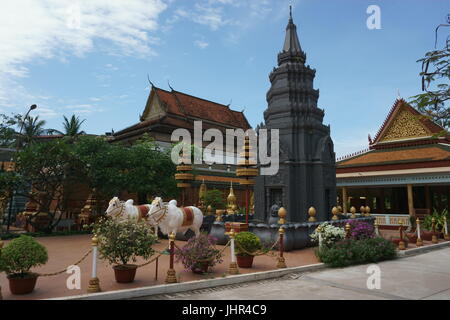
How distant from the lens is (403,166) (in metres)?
23.1

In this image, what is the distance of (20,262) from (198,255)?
396 cm

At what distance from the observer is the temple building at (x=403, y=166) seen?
2208 centimetres

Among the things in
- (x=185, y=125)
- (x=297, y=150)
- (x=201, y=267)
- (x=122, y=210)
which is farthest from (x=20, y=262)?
(x=185, y=125)

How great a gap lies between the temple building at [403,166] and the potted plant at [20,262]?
2284cm

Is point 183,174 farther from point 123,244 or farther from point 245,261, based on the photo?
point 123,244

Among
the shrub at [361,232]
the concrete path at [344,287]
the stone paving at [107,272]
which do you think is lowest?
the concrete path at [344,287]

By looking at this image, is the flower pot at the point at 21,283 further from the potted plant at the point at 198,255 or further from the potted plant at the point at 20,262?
the potted plant at the point at 198,255

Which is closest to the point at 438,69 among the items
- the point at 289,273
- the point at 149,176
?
the point at 289,273

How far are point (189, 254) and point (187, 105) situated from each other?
90.2 feet

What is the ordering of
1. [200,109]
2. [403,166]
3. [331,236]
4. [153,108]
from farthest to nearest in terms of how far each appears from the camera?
[200,109], [153,108], [403,166], [331,236]

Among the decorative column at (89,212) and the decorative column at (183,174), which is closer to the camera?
the decorative column at (183,174)

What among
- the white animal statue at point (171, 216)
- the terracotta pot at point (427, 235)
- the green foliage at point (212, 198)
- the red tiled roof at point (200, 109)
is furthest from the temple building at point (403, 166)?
the white animal statue at point (171, 216)

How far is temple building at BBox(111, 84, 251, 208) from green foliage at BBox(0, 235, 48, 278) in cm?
2047

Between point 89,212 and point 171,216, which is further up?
point 171,216
